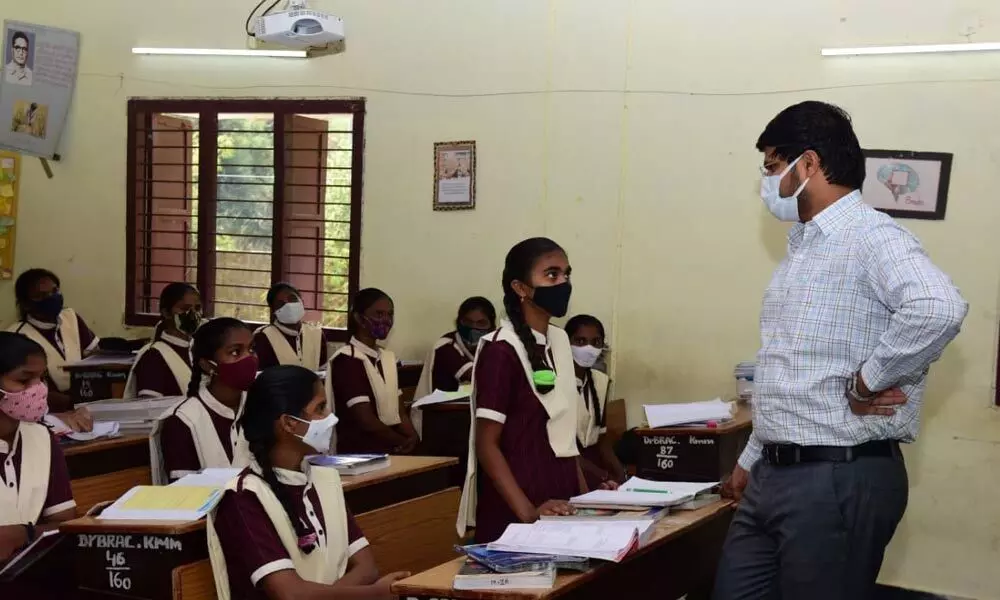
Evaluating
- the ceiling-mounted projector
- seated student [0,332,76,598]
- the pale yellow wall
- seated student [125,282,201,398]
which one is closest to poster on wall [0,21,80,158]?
the pale yellow wall

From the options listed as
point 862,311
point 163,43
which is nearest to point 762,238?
point 862,311

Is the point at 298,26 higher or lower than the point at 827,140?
higher

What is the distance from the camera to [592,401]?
4602 millimetres

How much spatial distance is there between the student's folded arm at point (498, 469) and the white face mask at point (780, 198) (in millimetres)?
900

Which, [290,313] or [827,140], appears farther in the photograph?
[290,313]

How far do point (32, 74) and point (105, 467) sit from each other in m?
3.90

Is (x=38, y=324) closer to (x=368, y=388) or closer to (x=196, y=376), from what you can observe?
(x=368, y=388)

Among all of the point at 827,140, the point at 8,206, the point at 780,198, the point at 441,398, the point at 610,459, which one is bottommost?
the point at 610,459

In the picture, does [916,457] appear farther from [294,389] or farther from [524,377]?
[294,389]

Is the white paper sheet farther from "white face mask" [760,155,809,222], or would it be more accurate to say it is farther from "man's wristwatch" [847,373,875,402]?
"man's wristwatch" [847,373,875,402]

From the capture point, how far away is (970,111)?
4.62 m

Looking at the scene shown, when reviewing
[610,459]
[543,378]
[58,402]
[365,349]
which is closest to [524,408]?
[543,378]

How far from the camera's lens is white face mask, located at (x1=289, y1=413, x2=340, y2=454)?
2586mm

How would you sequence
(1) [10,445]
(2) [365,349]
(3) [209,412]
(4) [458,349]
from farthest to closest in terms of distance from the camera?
(4) [458,349], (2) [365,349], (3) [209,412], (1) [10,445]
